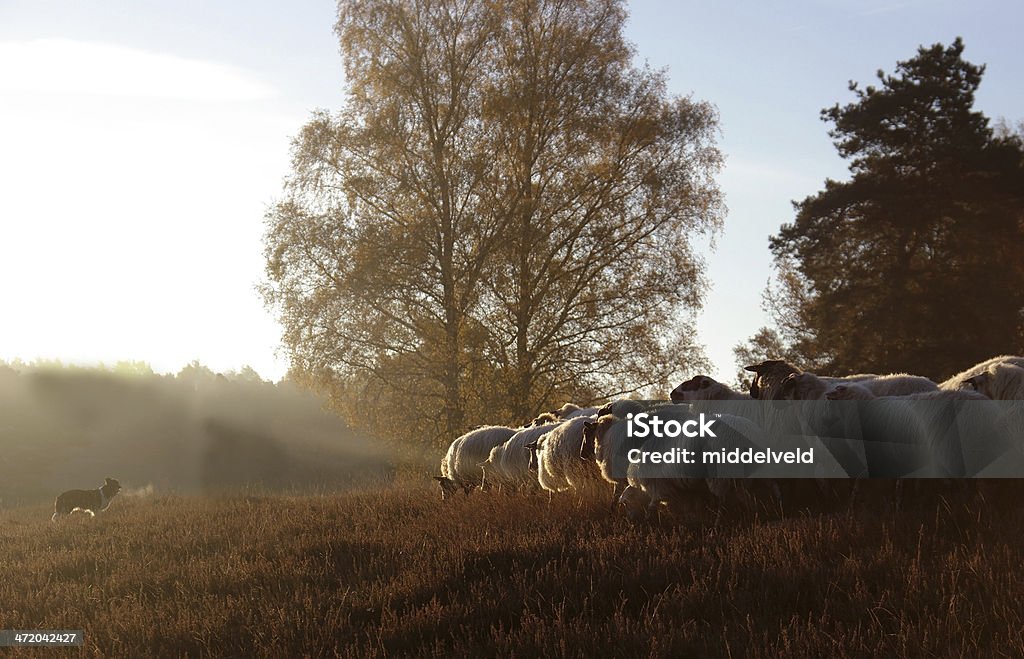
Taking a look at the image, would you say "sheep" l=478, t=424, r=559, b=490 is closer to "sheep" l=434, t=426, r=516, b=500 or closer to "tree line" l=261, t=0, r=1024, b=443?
"sheep" l=434, t=426, r=516, b=500

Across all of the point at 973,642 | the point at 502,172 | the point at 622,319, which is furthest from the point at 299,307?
the point at 973,642

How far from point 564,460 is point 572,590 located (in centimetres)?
405

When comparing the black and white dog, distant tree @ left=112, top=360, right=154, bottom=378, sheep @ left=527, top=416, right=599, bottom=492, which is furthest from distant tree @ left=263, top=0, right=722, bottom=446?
distant tree @ left=112, top=360, right=154, bottom=378

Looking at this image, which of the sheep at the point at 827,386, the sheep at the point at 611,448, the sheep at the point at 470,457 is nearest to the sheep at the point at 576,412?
the sheep at the point at 470,457

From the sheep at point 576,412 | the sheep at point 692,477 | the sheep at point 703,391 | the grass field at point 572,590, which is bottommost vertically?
the grass field at point 572,590

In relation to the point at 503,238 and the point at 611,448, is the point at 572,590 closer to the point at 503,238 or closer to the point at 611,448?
the point at 611,448

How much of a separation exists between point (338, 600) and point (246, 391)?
46.9m

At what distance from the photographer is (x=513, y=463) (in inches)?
455

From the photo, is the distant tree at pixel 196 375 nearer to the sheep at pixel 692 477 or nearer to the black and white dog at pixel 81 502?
the black and white dog at pixel 81 502

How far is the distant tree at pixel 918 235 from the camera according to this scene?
21.9 metres

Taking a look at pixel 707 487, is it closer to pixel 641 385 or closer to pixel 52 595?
pixel 52 595

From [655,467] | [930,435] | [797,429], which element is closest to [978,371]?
[930,435]

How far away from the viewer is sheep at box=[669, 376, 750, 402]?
9414 mm

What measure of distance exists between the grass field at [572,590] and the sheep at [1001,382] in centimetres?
103
